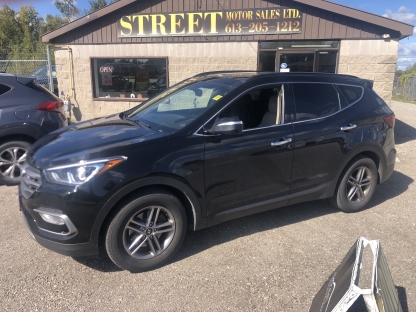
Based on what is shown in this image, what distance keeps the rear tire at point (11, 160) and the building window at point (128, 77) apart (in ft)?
16.5

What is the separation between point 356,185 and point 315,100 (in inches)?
50.8

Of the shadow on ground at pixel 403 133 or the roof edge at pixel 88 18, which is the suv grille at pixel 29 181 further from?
the shadow on ground at pixel 403 133

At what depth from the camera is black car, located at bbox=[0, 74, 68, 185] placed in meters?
5.65

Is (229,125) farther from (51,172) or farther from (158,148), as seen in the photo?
(51,172)

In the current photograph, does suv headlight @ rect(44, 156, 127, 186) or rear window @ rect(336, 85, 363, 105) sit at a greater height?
rear window @ rect(336, 85, 363, 105)

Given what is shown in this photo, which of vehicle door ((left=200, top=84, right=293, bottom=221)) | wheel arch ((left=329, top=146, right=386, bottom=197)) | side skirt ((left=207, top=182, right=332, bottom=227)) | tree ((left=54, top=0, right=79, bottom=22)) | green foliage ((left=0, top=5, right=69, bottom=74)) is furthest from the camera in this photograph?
tree ((left=54, top=0, right=79, bottom=22))

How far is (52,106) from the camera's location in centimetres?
596

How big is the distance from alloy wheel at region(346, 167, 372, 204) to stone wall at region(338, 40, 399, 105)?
495 centimetres

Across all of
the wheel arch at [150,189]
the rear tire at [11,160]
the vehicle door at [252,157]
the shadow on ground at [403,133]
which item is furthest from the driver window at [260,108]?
the shadow on ground at [403,133]

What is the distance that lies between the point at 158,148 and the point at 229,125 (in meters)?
0.70

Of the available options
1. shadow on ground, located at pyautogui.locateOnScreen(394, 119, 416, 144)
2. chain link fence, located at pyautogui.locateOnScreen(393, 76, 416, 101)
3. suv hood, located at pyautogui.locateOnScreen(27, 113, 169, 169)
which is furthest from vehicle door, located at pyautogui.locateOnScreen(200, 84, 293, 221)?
chain link fence, located at pyautogui.locateOnScreen(393, 76, 416, 101)

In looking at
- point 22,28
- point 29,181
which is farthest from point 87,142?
point 22,28

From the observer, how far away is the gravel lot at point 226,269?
3076 millimetres

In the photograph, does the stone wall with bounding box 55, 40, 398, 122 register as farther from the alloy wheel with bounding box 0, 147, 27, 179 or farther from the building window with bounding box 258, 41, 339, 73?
the alloy wheel with bounding box 0, 147, 27, 179
